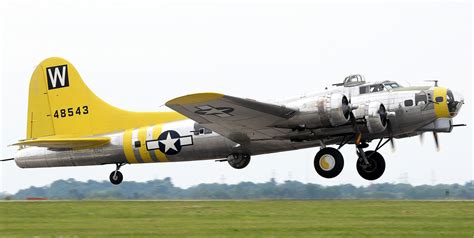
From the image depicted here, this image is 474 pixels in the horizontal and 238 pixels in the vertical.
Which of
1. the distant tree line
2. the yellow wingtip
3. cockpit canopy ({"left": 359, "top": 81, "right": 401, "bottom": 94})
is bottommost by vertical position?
the distant tree line

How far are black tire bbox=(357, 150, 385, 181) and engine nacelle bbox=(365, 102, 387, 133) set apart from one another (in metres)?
1.96

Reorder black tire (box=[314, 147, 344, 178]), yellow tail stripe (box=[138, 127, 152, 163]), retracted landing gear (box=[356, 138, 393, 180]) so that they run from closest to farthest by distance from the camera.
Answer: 1. black tire (box=[314, 147, 344, 178])
2. retracted landing gear (box=[356, 138, 393, 180])
3. yellow tail stripe (box=[138, 127, 152, 163])

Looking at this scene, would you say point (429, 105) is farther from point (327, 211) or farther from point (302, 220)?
point (302, 220)

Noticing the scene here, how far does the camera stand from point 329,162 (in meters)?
25.4

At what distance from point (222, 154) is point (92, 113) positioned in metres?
5.75

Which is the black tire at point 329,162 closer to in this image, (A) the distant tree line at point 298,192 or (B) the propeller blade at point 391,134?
(B) the propeller blade at point 391,134

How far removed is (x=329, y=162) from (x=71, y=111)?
35.4ft

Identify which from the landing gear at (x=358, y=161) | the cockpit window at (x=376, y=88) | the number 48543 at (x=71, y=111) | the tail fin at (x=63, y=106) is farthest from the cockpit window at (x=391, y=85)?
the number 48543 at (x=71, y=111)

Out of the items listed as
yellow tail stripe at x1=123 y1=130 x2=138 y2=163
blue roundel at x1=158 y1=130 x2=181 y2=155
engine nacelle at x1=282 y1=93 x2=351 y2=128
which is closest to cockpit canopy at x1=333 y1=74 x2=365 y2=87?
engine nacelle at x1=282 y1=93 x2=351 y2=128

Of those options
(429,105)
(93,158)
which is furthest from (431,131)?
(93,158)

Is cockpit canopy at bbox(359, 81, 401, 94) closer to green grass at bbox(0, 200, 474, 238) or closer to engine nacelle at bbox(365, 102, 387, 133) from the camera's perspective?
engine nacelle at bbox(365, 102, 387, 133)

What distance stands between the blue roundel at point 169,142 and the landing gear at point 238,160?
1.72 meters

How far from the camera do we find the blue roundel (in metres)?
28.1

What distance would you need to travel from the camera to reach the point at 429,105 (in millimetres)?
25172
